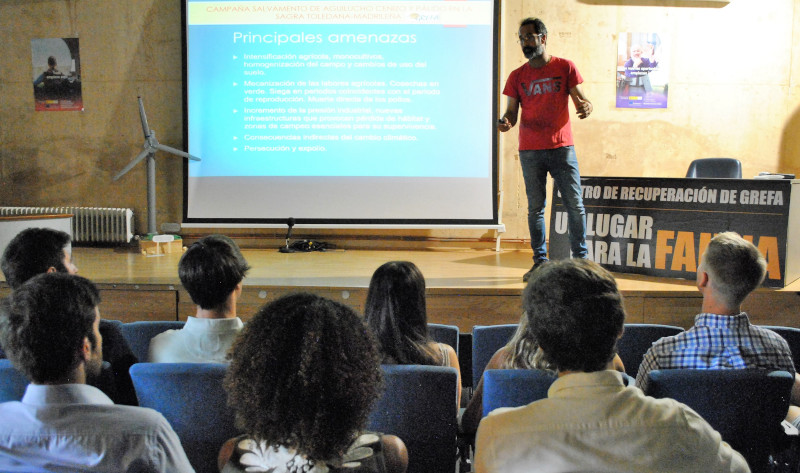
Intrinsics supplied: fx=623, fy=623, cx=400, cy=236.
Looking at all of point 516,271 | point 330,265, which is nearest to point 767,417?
point 516,271

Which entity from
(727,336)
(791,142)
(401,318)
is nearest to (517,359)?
(401,318)

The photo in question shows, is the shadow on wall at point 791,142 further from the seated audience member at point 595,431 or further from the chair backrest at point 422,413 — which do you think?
the seated audience member at point 595,431

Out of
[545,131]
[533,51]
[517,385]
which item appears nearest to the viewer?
[517,385]

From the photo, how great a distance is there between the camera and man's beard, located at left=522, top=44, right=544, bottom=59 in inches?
145

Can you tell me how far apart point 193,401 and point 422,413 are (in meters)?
0.57

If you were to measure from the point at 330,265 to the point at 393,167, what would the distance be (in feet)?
4.13

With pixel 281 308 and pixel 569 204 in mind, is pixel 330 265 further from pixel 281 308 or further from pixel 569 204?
pixel 281 308

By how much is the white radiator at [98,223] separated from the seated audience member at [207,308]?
155 inches

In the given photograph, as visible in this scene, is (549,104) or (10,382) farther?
(549,104)

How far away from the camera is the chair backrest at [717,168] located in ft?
15.3

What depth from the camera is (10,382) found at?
151cm

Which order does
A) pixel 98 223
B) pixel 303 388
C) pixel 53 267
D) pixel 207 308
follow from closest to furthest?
pixel 303 388, pixel 207 308, pixel 53 267, pixel 98 223

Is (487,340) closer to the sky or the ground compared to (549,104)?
closer to the ground

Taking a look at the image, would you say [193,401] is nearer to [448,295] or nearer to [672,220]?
[448,295]
